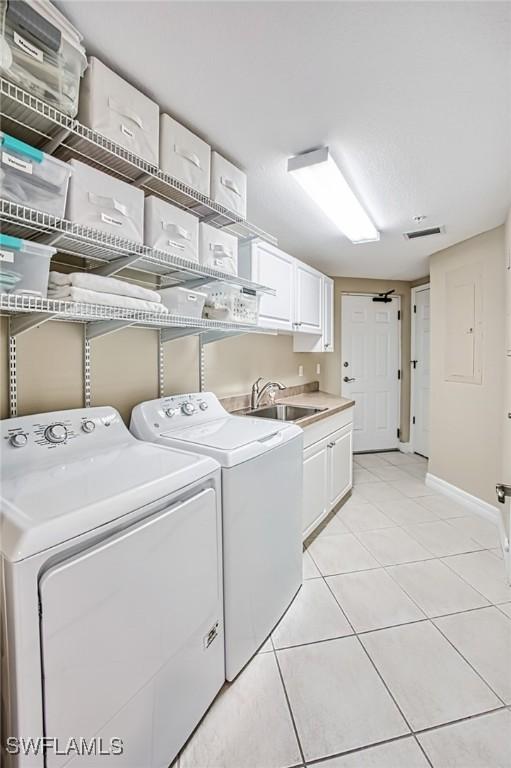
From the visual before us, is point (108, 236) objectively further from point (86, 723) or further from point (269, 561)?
point (269, 561)

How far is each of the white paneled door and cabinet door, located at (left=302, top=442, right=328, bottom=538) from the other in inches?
82.0

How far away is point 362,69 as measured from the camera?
1.25 metres

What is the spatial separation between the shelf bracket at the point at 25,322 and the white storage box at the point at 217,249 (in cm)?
77

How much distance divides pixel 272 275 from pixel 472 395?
200cm

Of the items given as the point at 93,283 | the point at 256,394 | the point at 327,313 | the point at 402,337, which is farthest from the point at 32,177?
the point at 402,337

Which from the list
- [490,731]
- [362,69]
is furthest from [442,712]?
[362,69]

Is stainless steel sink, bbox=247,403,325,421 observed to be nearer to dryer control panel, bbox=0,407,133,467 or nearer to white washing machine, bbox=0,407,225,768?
dryer control panel, bbox=0,407,133,467

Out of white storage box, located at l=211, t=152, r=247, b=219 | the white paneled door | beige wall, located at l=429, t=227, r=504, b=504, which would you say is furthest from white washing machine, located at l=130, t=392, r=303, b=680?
the white paneled door

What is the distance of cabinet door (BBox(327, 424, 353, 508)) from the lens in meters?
2.79

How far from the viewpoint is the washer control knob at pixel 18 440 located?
1194 millimetres

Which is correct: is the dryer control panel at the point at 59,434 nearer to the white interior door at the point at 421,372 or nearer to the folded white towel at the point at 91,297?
the folded white towel at the point at 91,297

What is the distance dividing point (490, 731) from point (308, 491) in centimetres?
134

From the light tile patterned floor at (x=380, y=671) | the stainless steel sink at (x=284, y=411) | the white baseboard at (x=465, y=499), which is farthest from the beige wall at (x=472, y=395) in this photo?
the stainless steel sink at (x=284, y=411)

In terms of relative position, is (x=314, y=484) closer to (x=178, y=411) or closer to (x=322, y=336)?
(x=178, y=411)
